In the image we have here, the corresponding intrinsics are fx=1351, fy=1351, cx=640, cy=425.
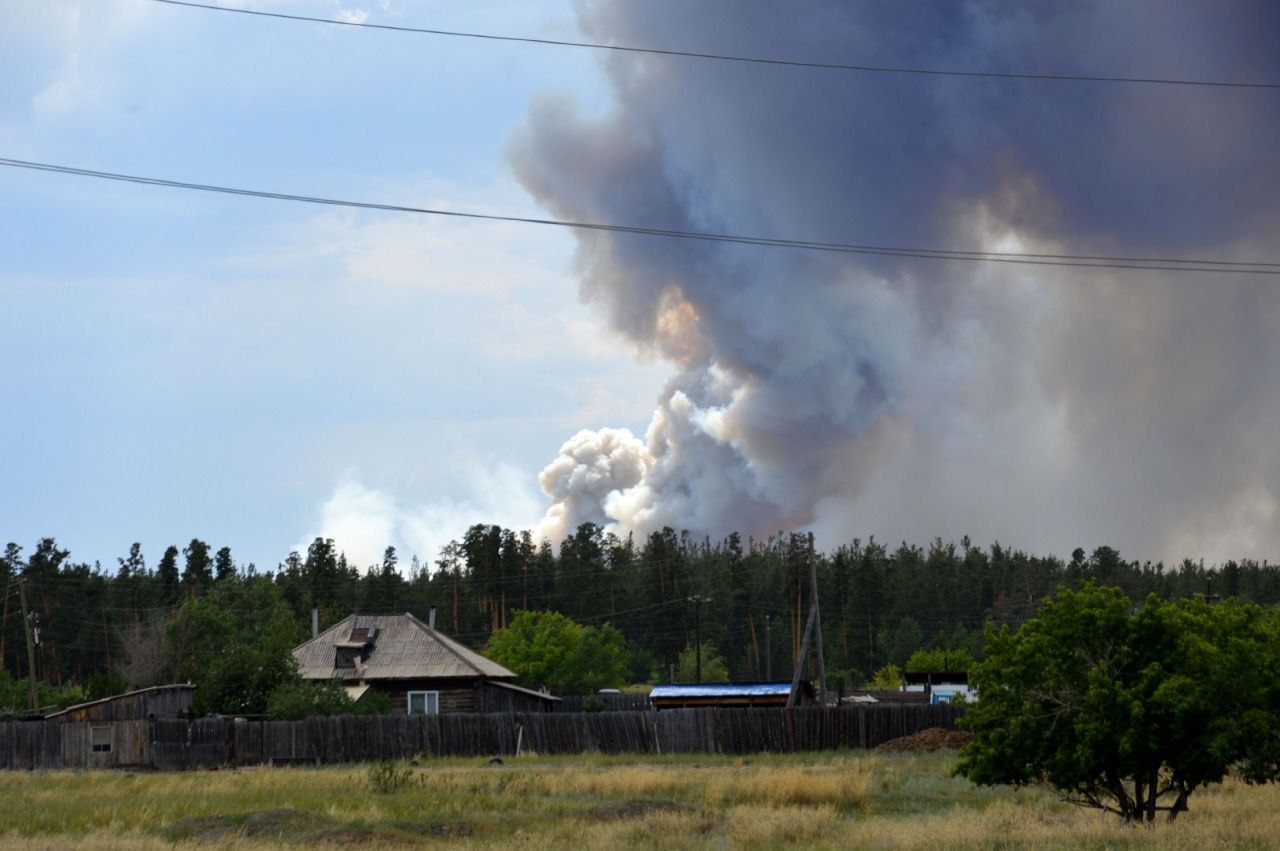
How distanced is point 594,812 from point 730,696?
40526 millimetres

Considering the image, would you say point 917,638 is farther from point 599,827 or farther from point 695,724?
point 599,827

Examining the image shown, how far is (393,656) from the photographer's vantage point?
6694 cm

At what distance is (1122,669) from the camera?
932 inches

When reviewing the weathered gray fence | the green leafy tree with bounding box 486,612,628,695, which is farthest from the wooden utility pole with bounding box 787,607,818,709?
the green leafy tree with bounding box 486,612,628,695

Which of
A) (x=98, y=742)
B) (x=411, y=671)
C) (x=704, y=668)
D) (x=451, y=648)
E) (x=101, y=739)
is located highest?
(x=451, y=648)

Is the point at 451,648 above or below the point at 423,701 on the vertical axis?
above

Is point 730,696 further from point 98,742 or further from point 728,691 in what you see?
point 98,742

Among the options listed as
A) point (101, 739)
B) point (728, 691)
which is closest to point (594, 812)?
point (101, 739)

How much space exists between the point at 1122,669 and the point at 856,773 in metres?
14.6

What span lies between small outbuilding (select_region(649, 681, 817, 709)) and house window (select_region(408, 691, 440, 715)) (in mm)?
11444

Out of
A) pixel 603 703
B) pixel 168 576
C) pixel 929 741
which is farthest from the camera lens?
pixel 168 576

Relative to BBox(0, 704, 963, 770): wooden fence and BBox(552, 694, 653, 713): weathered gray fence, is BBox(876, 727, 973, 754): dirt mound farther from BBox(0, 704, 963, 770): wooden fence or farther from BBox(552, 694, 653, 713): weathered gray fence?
BBox(552, 694, 653, 713): weathered gray fence

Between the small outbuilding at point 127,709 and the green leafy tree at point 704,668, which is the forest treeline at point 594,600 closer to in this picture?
the green leafy tree at point 704,668

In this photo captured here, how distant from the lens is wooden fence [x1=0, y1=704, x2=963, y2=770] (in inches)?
2025
